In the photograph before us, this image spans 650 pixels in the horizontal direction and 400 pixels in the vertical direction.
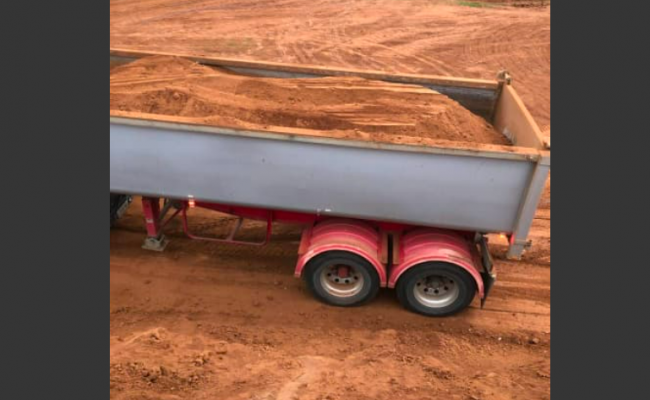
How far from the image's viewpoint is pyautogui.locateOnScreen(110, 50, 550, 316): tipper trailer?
5047mm

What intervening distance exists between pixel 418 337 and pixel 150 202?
3.36 meters

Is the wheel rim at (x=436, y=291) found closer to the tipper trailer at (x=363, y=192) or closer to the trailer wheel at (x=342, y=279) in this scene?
the tipper trailer at (x=363, y=192)

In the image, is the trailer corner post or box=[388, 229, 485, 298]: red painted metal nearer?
the trailer corner post

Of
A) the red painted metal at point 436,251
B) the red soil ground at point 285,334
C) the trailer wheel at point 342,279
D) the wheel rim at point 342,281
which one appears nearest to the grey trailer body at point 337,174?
the red painted metal at point 436,251

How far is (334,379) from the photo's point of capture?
4973 millimetres

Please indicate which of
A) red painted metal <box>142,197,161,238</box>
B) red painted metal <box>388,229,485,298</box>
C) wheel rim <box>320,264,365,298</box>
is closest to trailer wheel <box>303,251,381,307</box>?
wheel rim <box>320,264,365,298</box>

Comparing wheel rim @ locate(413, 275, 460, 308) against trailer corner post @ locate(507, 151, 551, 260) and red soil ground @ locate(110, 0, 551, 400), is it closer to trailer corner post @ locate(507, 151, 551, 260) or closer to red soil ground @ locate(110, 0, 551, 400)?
red soil ground @ locate(110, 0, 551, 400)

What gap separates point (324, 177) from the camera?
5242 millimetres

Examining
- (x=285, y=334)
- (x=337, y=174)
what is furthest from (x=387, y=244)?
(x=285, y=334)

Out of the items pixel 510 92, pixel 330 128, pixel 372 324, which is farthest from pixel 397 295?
pixel 510 92

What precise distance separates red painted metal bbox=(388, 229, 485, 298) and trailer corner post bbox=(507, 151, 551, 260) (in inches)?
16.6

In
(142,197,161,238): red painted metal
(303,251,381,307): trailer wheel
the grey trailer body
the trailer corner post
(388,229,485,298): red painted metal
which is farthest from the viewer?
(142,197,161,238): red painted metal

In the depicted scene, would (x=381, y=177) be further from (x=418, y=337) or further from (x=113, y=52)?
(x=113, y=52)

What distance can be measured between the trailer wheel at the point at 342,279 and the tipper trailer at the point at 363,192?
Answer: 1 centimetres
